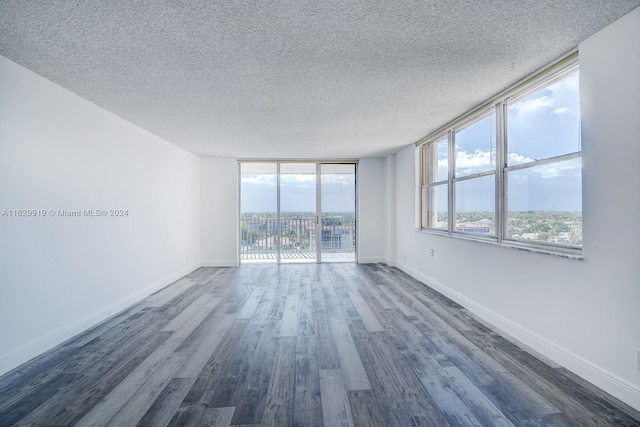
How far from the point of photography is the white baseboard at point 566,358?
5.68 ft

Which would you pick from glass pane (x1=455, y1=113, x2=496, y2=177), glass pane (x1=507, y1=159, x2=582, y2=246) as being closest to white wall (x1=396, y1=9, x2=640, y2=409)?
glass pane (x1=507, y1=159, x2=582, y2=246)

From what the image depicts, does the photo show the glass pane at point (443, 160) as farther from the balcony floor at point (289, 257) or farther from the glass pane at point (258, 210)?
the glass pane at point (258, 210)

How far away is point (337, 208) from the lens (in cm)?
650

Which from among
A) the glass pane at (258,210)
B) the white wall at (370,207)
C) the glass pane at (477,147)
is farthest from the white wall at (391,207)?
the glass pane at (258,210)

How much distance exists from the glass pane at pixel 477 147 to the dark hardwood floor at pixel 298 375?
5.68 feet

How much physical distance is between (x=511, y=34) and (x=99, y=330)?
4.29 metres

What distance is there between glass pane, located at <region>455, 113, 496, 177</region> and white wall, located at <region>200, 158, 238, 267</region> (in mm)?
4305

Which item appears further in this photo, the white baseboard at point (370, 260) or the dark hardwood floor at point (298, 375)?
the white baseboard at point (370, 260)

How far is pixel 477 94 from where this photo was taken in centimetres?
294

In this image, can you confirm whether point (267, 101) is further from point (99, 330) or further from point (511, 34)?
point (99, 330)

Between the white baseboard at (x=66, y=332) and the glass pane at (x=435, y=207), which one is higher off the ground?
the glass pane at (x=435, y=207)

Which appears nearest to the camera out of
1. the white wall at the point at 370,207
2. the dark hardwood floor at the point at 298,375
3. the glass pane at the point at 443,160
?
the dark hardwood floor at the point at 298,375

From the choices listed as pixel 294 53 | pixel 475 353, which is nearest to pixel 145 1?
pixel 294 53

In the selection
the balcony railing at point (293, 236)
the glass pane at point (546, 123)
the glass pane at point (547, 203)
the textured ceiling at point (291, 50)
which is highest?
Answer: the textured ceiling at point (291, 50)
